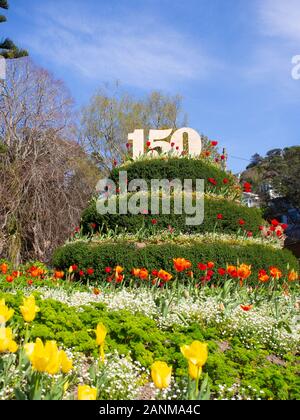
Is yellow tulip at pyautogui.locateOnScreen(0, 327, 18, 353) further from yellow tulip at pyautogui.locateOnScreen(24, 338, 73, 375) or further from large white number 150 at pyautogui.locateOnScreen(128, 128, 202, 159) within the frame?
large white number 150 at pyautogui.locateOnScreen(128, 128, 202, 159)

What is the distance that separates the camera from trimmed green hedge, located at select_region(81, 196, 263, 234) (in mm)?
8922

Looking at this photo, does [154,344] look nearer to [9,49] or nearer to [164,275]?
[164,275]

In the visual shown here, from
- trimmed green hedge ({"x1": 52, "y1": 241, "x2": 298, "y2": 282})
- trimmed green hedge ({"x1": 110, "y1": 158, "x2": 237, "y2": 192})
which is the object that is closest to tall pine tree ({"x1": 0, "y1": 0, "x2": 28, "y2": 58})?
trimmed green hedge ({"x1": 110, "y1": 158, "x2": 237, "y2": 192})

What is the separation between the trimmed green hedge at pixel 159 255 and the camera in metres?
7.83

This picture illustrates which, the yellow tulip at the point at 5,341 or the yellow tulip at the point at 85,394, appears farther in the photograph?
the yellow tulip at the point at 5,341

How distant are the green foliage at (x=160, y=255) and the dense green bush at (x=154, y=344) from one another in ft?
10.4

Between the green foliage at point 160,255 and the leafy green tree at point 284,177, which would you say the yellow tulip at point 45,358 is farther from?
the leafy green tree at point 284,177

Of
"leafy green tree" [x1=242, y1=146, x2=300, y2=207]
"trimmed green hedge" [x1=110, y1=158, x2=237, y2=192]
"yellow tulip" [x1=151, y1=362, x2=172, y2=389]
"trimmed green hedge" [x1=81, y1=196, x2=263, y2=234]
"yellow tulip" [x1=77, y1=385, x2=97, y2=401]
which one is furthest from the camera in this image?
"leafy green tree" [x1=242, y1=146, x2=300, y2=207]

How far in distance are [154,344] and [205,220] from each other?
5.13m

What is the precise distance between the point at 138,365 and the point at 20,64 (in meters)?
17.6

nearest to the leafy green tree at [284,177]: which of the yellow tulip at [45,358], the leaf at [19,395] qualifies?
the leaf at [19,395]

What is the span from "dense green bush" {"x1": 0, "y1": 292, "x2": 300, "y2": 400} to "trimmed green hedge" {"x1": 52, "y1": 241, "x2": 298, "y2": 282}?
3.19m

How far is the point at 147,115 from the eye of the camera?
3078 centimetres

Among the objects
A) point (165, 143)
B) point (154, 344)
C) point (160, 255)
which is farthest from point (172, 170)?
point (154, 344)
